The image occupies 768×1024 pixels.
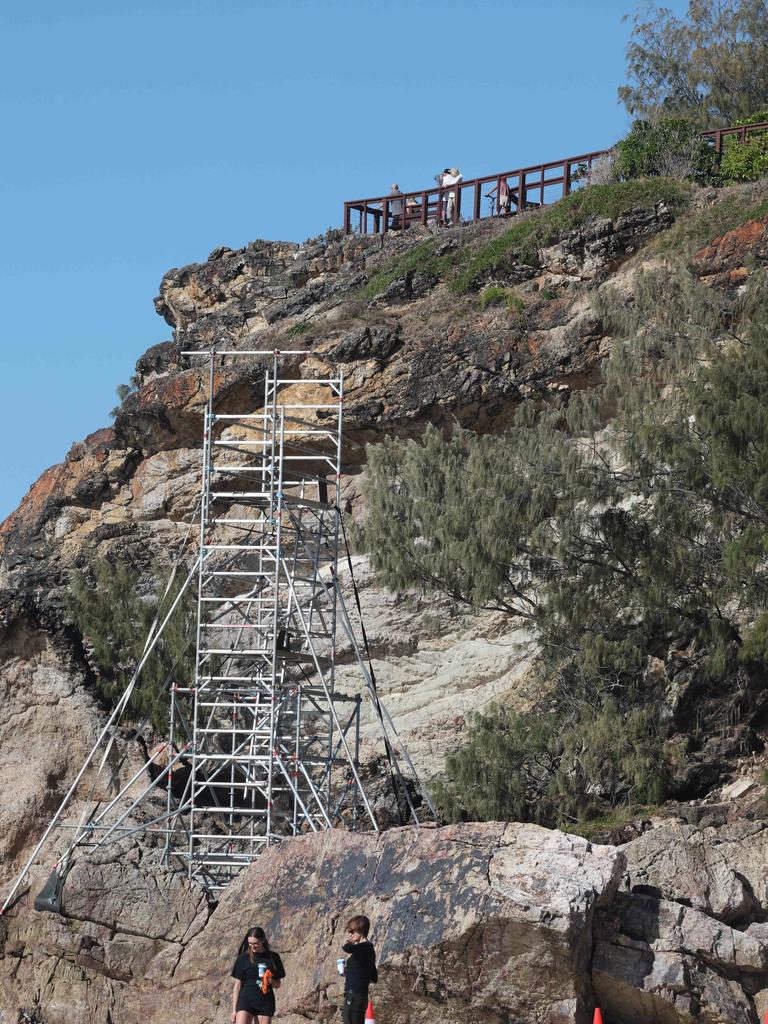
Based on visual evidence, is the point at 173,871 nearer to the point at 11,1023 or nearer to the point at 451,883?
the point at 11,1023

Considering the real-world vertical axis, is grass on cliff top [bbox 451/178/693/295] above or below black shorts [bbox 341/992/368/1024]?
above

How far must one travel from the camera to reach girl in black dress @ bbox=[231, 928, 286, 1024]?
1199 cm

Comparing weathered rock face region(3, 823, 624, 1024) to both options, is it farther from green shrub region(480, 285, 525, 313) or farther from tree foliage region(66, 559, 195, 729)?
green shrub region(480, 285, 525, 313)

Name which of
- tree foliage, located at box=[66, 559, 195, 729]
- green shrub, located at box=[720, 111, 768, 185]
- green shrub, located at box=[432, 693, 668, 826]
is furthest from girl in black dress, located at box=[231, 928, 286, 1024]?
green shrub, located at box=[720, 111, 768, 185]

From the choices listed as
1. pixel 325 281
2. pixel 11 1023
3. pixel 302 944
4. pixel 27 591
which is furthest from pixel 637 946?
pixel 325 281

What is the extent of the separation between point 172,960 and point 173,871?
1.31 metres

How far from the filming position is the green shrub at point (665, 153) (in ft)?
97.3

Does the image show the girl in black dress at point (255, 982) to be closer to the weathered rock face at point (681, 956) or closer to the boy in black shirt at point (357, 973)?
the boy in black shirt at point (357, 973)

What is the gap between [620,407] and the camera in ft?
71.9

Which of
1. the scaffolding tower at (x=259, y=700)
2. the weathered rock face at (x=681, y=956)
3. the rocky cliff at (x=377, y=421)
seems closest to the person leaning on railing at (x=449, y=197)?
the rocky cliff at (x=377, y=421)

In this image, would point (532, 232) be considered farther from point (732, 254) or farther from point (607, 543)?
point (607, 543)

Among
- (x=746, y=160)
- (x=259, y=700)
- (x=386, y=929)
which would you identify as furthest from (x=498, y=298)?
(x=386, y=929)

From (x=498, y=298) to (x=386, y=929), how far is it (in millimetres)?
16159

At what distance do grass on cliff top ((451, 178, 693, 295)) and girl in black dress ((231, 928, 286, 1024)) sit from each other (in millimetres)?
18519
